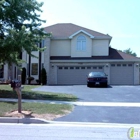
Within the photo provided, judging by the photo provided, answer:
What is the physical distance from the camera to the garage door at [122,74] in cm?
2617

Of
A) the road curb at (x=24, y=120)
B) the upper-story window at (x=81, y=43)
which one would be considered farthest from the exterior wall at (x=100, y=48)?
the road curb at (x=24, y=120)

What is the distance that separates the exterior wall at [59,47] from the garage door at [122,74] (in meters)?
6.33

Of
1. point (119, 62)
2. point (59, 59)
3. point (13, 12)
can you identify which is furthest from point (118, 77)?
point (13, 12)

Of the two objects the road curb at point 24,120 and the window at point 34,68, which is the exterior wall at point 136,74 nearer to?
the window at point 34,68

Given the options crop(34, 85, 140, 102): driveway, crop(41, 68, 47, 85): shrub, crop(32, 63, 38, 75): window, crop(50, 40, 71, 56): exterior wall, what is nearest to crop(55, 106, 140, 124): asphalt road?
crop(34, 85, 140, 102): driveway

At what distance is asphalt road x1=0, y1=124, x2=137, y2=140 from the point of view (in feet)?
20.5

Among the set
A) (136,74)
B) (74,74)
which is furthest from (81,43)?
(136,74)

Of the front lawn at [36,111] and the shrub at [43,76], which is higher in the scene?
the shrub at [43,76]

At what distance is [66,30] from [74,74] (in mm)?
6832

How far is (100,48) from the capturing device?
90.3 ft

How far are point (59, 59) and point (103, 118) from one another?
1856cm

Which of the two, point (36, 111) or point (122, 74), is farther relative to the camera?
point (122, 74)

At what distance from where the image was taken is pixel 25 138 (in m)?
6.10

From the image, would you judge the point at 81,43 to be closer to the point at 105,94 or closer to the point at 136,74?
the point at 136,74
